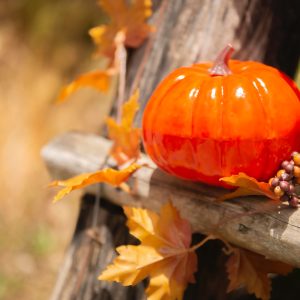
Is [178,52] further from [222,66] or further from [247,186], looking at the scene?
[247,186]

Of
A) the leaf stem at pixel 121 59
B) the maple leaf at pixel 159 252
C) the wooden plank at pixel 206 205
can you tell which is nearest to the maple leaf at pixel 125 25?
the leaf stem at pixel 121 59

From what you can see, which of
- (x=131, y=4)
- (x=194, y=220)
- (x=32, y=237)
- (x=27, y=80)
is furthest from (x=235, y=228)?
(x=27, y=80)

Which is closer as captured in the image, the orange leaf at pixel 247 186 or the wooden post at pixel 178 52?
the orange leaf at pixel 247 186

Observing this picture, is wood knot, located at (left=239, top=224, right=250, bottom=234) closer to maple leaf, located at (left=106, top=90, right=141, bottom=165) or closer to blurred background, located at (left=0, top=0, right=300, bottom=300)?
maple leaf, located at (left=106, top=90, right=141, bottom=165)

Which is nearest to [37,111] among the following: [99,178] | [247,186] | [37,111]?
[37,111]

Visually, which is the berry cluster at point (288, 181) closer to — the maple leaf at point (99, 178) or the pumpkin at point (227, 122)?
the pumpkin at point (227, 122)
